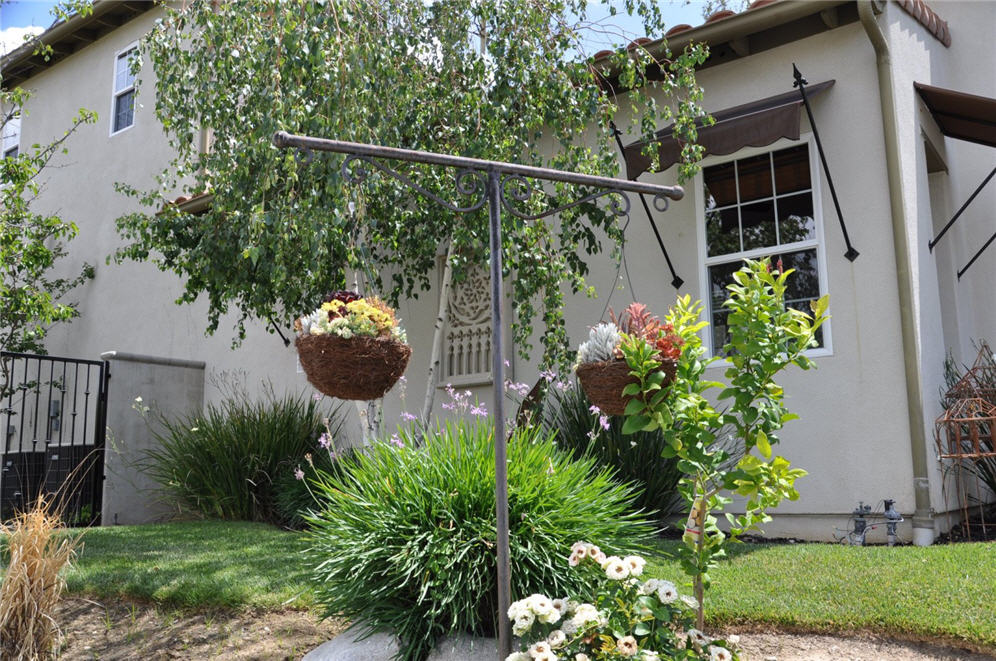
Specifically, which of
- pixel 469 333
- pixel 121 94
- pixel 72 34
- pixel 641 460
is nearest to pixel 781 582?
pixel 641 460

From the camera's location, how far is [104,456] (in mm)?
9344

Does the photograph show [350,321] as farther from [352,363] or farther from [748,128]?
[748,128]

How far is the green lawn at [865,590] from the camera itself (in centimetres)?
404

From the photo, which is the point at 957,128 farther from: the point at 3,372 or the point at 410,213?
the point at 3,372

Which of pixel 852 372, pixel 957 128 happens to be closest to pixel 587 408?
pixel 852 372

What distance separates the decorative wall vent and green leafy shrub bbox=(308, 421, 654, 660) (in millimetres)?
4400

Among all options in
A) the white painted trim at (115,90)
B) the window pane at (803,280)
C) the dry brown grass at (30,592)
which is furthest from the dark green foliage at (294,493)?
the white painted trim at (115,90)

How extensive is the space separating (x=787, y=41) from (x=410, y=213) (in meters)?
3.60

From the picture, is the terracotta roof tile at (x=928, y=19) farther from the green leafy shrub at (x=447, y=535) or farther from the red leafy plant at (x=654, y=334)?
the green leafy shrub at (x=447, y=535)

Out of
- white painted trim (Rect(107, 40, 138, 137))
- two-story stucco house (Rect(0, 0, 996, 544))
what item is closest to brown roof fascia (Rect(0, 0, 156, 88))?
white painted trim (Rect(107, 40, 138, 137))

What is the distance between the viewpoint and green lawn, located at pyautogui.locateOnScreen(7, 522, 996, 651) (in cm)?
413

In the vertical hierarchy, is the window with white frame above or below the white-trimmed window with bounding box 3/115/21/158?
below

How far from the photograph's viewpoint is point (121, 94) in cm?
1357

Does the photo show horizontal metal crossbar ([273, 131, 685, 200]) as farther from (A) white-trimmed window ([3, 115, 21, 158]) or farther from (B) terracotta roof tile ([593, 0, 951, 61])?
(A) white-trimmed window ([3, 115, 21, 158])
